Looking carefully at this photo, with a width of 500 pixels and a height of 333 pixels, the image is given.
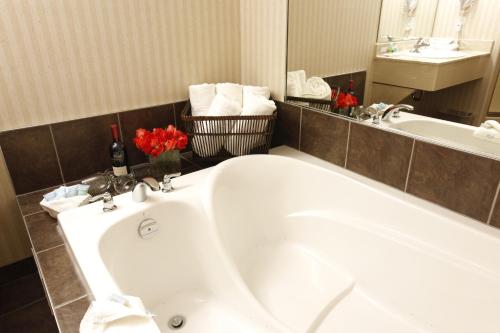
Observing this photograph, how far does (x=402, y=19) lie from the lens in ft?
4.55

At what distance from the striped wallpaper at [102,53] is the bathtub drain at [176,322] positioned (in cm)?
96

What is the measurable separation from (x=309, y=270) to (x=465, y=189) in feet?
2.29

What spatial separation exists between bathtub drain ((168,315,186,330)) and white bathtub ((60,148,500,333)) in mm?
20

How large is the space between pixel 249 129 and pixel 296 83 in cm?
38

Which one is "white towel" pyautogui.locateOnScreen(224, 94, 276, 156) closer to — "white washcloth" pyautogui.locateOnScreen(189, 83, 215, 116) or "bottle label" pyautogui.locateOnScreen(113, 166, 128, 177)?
"white washcloth" pyautogui.locateOnScreen(189, 83, 215, 116)

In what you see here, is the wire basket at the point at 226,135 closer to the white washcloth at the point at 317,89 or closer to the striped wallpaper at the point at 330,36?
the white washcloth at the point at 317,89

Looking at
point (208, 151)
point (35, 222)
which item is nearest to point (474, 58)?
point (208, 151)

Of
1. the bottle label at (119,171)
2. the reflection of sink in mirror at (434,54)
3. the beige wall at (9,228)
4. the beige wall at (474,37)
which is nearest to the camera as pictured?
the beige wall at (474,37)

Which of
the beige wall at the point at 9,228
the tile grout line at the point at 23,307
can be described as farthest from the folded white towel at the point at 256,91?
the tile grout line at the point at 23,307

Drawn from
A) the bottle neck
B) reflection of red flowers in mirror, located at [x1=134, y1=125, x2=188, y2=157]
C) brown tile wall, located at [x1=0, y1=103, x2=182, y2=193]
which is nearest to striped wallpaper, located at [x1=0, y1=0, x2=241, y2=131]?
brown tile wall, located at [x1=0, y1=103, x2=182, y2=193]

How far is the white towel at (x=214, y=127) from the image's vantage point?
166 centimetres

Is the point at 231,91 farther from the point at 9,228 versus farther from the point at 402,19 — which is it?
the point at 9,228

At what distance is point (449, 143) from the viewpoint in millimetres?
1254

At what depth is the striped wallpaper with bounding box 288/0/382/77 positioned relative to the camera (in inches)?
61.9
